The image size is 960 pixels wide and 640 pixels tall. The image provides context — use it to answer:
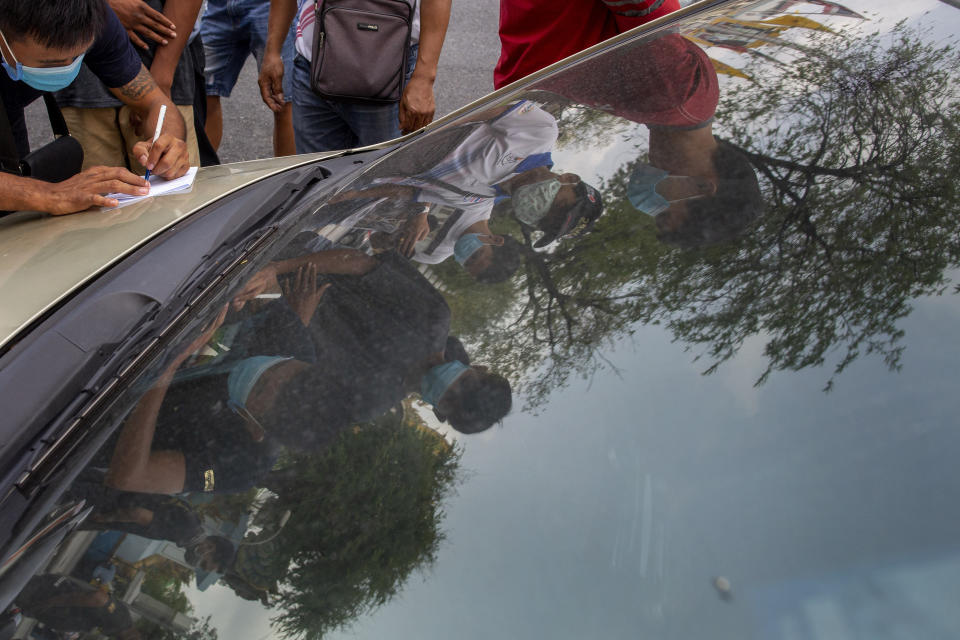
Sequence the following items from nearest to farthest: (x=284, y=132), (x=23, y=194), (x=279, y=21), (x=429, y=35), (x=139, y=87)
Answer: (x=23, y=194)
(x=139, y=87)
(x=429, y=35)
(x=279, y=21)
(x=284, y=132)

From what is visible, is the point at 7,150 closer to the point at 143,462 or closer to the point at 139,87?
the point at 139,87

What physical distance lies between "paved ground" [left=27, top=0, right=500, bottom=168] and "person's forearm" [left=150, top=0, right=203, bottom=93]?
→ 1.49 meters

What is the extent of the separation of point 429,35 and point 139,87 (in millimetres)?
955

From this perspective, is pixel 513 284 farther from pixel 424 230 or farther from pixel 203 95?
pixel 203 95

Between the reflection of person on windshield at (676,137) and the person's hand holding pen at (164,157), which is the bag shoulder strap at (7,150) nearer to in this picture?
the person's hand holding pen at (164,157)

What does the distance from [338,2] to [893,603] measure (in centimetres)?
230

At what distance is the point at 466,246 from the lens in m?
1.32

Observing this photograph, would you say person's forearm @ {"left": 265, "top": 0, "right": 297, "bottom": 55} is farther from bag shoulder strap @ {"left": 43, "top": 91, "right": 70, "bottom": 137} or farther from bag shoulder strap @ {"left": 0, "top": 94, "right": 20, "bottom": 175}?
bag shoulder strap @ {"left": 0, "top": 94, "right": 20, "bottom": 175}

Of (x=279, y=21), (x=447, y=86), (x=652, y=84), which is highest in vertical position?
(x=652, y=84)

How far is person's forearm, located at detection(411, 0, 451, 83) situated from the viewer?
262 centimetres

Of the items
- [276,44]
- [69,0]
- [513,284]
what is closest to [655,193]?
[513,284]

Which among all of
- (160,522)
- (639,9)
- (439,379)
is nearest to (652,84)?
(639,9)

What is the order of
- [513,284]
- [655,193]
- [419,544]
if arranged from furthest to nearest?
1. [655,193]
2. [513,284]
3. [419,544]

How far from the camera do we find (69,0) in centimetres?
188
